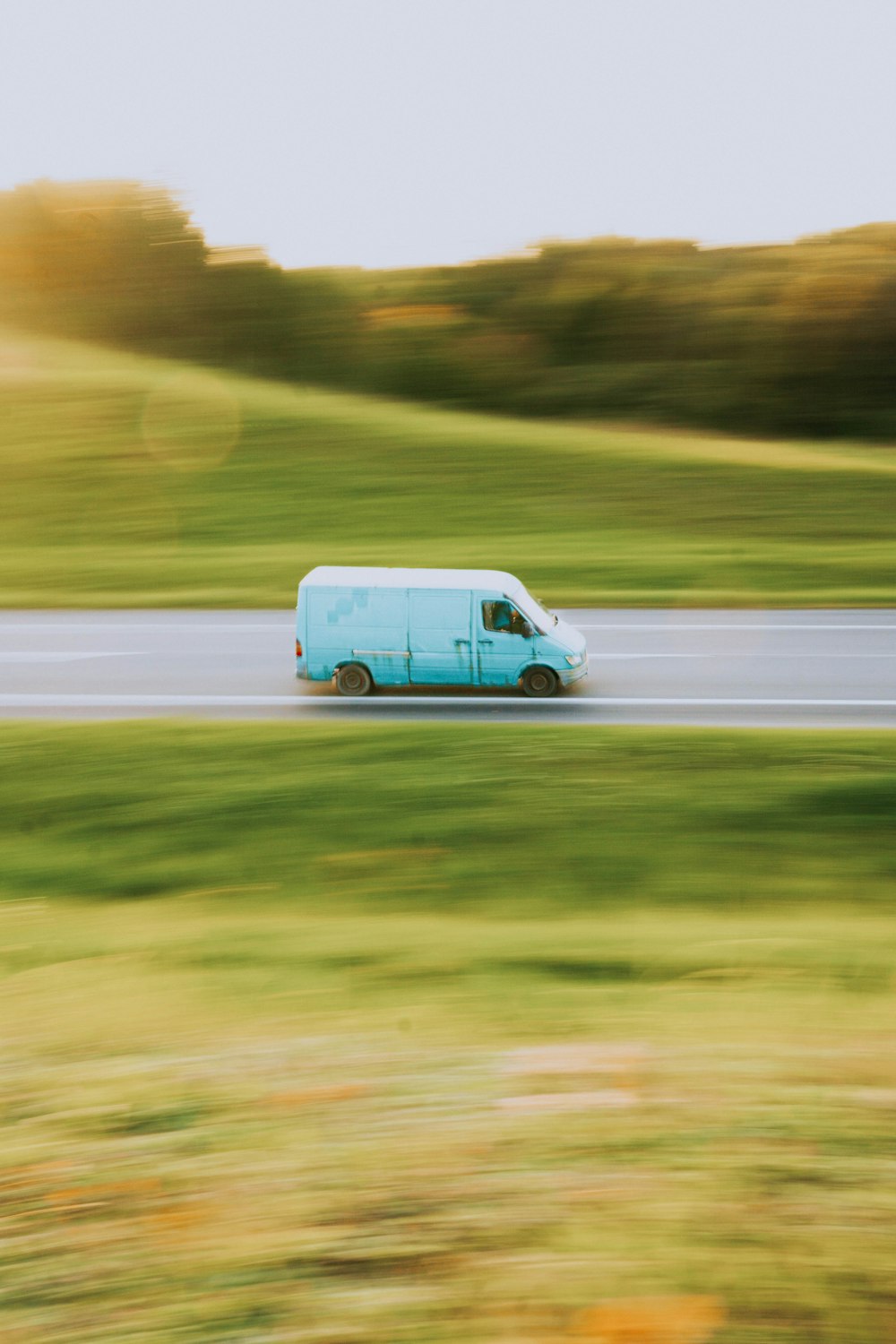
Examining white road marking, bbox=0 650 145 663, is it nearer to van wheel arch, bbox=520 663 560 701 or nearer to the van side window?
the van side window

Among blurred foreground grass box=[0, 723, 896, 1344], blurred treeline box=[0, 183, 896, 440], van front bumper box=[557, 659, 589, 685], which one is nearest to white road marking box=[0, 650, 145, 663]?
blurred foreground grass box=[0, 723, 896, 1344]

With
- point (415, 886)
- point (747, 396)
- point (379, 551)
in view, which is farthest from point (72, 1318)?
point (747, 396)

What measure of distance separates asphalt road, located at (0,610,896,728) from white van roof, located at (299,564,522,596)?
58.1 inches

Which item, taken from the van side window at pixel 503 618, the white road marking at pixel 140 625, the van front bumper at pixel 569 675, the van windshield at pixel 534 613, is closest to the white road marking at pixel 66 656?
the white road marking at pixel 140 625

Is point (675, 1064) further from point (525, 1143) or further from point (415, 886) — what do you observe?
point (415, 886)

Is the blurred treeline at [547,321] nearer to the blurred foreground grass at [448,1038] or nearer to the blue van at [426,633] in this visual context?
the blue van at [426,633]

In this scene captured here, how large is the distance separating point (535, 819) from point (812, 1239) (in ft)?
20.8

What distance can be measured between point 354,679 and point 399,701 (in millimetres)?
658

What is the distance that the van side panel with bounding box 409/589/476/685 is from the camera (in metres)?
12.8

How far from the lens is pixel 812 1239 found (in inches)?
118

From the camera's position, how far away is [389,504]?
26.6m

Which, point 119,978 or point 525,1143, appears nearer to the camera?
point 525,1143

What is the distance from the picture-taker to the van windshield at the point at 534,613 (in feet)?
42.6

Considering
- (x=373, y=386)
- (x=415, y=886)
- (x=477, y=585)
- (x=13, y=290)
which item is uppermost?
(x=13, y=290)
